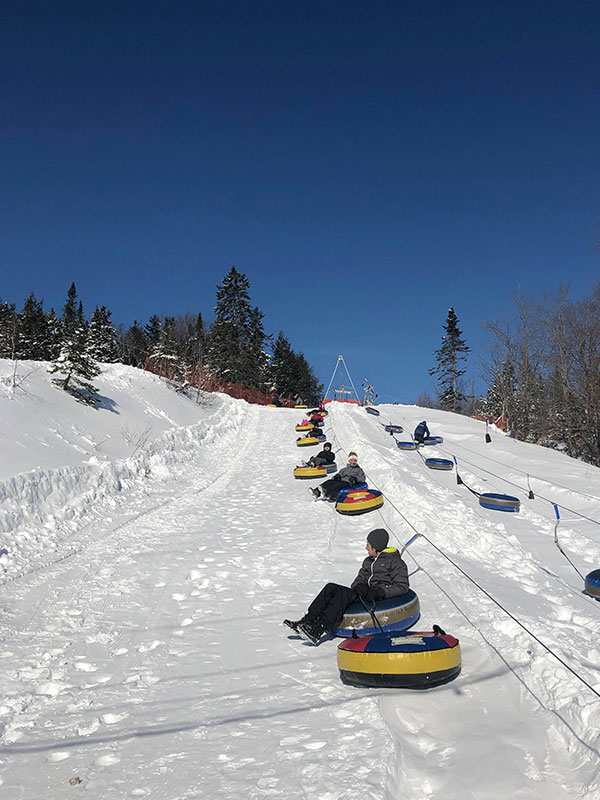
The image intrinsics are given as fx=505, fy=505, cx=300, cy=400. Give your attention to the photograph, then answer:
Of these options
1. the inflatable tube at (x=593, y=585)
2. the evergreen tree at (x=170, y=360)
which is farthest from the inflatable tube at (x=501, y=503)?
the evergreen tree at (x=170, y=360)

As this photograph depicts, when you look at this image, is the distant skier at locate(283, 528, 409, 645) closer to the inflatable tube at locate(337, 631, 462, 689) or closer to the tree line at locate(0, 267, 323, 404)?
the inflatable tube at locate(337, 631, 462, 689)

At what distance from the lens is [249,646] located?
16.5ft

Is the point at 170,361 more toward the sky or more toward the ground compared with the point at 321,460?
more toward the sky

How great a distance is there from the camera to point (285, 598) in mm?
6328

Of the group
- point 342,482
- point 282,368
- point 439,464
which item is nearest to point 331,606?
point 342,482

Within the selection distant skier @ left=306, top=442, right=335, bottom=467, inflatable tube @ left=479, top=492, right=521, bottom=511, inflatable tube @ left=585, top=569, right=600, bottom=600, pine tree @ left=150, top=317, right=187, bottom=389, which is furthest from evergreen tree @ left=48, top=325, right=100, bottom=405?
inflatable tube @ left=585, top=569, right=600, bottom=600

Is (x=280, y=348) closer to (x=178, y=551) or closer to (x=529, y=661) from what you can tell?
(x=178, y=551)

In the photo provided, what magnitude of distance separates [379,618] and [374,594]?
261mm

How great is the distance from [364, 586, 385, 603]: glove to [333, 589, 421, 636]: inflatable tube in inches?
2.1

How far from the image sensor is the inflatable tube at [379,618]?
5172mm

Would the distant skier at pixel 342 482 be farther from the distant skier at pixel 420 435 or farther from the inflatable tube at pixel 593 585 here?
the distant skier at pixel 420 435

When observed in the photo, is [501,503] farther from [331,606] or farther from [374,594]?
[331,606]

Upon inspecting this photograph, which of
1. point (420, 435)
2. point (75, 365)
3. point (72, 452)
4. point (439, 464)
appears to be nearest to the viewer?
point (72, 452)

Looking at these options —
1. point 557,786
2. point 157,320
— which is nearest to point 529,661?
point 557,786
